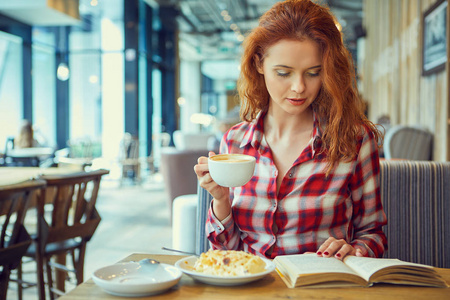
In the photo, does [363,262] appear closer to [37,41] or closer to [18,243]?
[18,243]

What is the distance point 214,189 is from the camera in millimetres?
1255

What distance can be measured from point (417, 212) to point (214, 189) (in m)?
1.05

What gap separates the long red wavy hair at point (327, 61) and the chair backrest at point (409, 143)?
284 cm

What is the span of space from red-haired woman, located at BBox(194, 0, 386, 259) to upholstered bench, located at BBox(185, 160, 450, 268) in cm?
52

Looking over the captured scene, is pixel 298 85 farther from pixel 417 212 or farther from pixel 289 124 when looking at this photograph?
pixel 417 212

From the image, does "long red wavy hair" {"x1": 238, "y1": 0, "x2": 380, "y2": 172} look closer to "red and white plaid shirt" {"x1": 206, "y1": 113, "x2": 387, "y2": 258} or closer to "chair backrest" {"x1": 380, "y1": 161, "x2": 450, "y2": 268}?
"red and white plaid shirt" {"x1": 206, "y1": 113, "x2": 387, "y2": 258}

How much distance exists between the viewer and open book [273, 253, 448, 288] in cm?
96

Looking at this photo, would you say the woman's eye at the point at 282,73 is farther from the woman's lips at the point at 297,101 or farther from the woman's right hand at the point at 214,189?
the woman's right hand at the point at 214,189

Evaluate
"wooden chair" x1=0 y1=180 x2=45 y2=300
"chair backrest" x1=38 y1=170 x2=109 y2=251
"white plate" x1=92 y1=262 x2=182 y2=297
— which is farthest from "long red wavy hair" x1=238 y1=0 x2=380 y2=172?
"chair backrest" x1=38 y1=170 x2=109 y2=251

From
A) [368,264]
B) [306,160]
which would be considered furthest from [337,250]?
[306,160]

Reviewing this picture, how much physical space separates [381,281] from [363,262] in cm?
8

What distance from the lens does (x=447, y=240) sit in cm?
190

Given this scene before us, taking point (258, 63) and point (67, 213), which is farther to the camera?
point (67, 213)

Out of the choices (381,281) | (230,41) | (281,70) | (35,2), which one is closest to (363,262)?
(381,281)
